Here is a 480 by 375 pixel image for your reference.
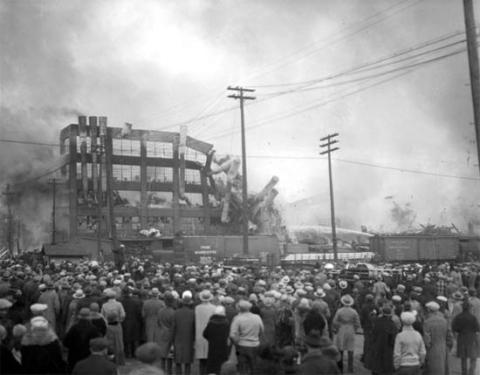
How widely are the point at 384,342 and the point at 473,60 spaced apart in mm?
7773

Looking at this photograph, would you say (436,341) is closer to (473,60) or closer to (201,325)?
(201,325)

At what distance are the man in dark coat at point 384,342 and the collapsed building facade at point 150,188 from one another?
53.6 m

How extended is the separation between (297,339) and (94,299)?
4.12 meters

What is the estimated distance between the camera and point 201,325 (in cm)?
1030

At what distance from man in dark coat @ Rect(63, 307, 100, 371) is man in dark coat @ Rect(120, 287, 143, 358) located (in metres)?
3.93

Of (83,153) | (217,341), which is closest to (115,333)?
(217,341)

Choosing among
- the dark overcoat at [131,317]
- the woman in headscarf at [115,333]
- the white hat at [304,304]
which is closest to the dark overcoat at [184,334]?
the woman in headscarf at [115,333]

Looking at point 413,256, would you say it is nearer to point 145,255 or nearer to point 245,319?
point 145,255

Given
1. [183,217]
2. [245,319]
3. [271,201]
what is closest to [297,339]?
[245,319]

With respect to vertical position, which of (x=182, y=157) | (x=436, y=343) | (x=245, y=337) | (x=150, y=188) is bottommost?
(x=436, y=343)

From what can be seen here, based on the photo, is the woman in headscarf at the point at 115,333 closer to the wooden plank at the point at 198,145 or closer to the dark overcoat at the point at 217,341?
the dark overcoat at the point at 217,341

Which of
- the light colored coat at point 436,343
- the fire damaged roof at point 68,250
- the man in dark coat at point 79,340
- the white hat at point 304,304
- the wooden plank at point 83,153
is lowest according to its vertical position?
the light colored coat at point 436,343

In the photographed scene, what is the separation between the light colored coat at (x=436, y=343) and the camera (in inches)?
401

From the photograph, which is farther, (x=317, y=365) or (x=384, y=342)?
(x=384, y=342)
